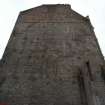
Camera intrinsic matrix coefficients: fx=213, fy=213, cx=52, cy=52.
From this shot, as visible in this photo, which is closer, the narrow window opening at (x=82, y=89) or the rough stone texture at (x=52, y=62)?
the narrow window opening at (x=82, y=89)

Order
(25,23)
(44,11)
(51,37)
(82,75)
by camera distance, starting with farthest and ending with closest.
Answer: (44,11) → (25,23) → (51,37) → (82,75)

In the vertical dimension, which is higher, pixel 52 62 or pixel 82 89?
pixel 52 62

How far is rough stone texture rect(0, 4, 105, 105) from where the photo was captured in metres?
9.80

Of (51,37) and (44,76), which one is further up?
(51,37)

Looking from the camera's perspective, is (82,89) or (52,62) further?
(52,62)

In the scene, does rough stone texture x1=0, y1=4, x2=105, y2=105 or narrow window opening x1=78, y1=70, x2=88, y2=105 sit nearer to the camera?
narrow window opening x1=78, y1=70, x2=88, y2=105

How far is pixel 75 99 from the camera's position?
380 inches

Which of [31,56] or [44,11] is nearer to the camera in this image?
[31,56]

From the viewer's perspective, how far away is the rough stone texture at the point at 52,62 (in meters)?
9.80

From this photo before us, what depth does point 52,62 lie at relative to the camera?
11.7 m

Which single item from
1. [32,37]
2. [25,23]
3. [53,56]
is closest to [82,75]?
[53,56]

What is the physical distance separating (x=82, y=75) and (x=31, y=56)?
3239mm

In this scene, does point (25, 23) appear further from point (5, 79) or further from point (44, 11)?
point (5, 79)

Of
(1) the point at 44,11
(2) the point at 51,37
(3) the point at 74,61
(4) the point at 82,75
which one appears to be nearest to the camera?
(4) the point at 82,75
